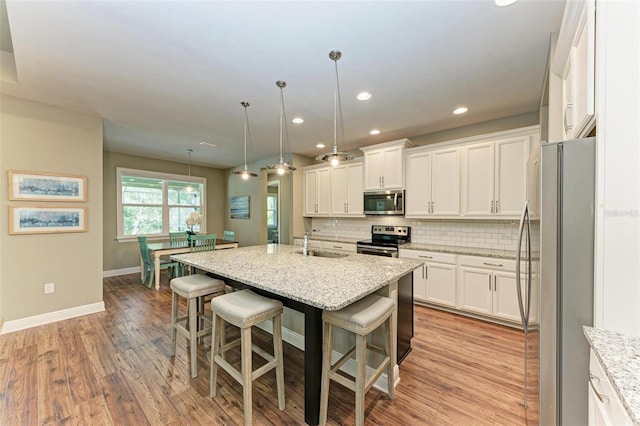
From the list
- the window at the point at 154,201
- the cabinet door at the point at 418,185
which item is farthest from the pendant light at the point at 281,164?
the window at the point at 154,201

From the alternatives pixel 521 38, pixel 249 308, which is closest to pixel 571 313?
pixel 249 308

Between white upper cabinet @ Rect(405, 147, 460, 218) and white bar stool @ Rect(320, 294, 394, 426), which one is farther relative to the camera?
white upper cabinet @ Rect(405, 147, 460, 218)

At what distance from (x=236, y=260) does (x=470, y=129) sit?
12.0 ft

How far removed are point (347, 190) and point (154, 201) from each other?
4.70m

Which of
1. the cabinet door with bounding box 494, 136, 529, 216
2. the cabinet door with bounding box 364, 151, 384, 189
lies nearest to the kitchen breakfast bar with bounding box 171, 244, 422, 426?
the cabinet door with bounding box 494, 136, 529, 216

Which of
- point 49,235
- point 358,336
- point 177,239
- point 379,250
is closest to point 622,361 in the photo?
point 358,336

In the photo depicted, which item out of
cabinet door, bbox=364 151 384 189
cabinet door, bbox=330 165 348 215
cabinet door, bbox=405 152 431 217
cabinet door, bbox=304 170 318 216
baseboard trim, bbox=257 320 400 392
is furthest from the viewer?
cabinet door, bbox=304 170 318 216

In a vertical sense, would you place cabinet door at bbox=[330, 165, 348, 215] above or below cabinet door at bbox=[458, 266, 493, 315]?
above

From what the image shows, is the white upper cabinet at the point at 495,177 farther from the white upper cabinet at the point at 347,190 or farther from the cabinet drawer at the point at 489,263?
the white upper cabinet at the point at 347,190

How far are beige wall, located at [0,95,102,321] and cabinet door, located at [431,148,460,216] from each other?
15.3ft

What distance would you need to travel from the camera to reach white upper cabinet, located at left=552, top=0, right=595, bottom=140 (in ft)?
3.78

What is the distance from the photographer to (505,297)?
2904 mm

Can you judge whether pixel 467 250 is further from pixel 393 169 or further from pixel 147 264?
pixel 147 264

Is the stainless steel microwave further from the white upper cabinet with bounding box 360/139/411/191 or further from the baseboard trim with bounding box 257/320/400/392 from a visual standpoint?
the baseboard trim with bounding box 257/320/400/392
